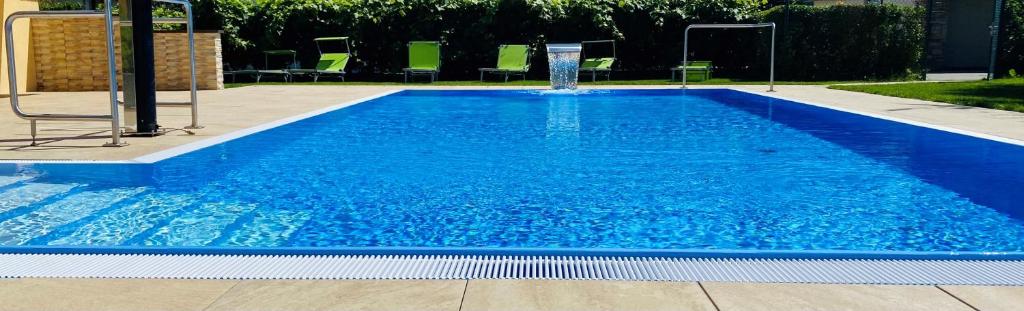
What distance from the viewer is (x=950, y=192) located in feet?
16.6

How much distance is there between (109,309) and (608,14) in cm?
1648

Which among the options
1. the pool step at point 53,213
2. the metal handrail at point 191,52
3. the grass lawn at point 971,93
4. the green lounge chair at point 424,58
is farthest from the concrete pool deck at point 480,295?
the green lounge chair at point 424,58

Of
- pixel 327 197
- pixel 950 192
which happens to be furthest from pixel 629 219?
pixel 950 192

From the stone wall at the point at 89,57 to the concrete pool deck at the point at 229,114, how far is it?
0.86 meters

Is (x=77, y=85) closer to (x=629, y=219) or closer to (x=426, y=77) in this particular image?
(x=426, y=77)

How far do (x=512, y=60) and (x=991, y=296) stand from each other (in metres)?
15.4

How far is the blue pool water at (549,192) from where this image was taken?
12.9 feet

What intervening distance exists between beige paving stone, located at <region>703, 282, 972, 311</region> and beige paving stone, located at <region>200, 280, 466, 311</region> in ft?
2.65

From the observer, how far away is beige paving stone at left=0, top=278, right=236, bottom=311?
7.69ft

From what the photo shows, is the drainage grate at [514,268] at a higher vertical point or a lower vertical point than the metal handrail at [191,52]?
lower

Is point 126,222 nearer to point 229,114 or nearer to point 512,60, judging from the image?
point 229,114

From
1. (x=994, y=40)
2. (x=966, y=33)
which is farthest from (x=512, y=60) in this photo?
(x=966, y=33)

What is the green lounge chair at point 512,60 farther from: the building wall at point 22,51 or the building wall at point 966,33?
the building wall at point 966,33

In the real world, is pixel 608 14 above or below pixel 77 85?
above
